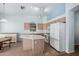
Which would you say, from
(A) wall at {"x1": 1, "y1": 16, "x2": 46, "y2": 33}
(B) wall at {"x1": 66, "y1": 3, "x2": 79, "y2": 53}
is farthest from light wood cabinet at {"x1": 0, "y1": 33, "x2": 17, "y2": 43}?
(B) wall at {"x1": 66, "y1": 3, "x2": 79, "y2": 53}

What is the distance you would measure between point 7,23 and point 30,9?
24.2 inches

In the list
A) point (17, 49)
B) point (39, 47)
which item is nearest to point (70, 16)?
point (39, 47)

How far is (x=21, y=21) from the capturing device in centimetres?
237

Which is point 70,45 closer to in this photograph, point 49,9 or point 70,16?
point 70,16

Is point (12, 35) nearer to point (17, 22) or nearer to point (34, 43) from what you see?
point (17, 22)

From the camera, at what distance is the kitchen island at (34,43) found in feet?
7.78

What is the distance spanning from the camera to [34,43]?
8.06ft

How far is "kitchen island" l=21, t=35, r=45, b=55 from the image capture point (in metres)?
2.37

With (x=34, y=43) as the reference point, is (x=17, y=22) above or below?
above

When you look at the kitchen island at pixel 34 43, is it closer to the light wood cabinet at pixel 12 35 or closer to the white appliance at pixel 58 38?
the light wood cabinet at pixel 12 35

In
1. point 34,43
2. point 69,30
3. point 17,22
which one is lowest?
point 34,43

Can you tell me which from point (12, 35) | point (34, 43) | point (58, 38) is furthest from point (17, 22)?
point (58, 38)

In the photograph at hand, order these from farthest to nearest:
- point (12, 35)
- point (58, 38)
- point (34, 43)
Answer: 1. point (58, 38)
2. point (34, 43)
3. point (12, 35)

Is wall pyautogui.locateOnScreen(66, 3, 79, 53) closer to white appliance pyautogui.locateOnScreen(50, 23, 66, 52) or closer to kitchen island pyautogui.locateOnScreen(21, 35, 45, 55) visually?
white appliance pyautogui.locateOnScreen(50, 23, 66, 52)
